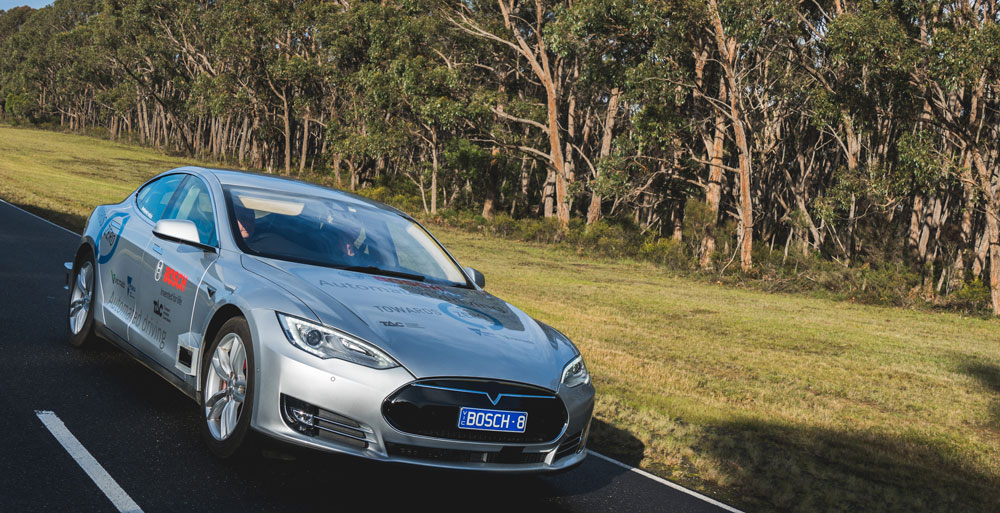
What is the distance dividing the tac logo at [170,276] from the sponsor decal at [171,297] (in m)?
0.05

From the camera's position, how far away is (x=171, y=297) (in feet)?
18.5

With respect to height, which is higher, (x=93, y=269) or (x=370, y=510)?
(x=93, y=269)

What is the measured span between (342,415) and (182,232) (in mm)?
2046

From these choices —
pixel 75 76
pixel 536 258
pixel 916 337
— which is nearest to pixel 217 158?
pixel 75 76

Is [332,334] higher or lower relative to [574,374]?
higher

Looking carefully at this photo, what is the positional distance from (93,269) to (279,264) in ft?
8.95

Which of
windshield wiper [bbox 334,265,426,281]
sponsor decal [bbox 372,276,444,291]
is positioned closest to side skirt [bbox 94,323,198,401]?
windshield wiper [bbox 334,265,426,281]

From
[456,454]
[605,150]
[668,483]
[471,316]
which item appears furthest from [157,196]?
[605,150]

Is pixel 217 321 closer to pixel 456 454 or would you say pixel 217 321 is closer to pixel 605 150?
pixel 456 454

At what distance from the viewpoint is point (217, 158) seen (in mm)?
76438

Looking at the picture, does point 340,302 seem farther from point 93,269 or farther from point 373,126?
point 373,126

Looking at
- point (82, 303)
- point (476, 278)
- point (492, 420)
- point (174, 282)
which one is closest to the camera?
point (492, 420)

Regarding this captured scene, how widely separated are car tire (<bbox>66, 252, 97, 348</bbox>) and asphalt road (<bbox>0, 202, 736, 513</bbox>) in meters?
0.16

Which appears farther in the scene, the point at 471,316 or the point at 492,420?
the point at 471,316
